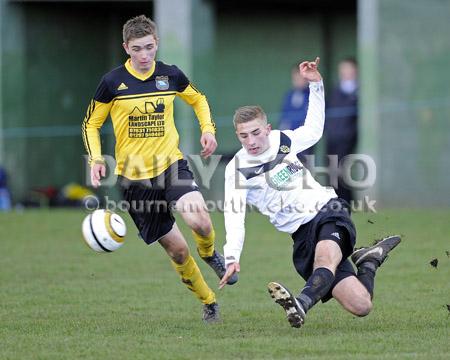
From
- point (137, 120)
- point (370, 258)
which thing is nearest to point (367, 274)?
point (370, 258)

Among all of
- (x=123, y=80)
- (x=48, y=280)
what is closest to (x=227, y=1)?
(x=48, y=280)

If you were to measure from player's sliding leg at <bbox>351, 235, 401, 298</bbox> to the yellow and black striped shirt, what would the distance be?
4.74 feet

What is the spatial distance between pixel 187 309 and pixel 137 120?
1.60 meters

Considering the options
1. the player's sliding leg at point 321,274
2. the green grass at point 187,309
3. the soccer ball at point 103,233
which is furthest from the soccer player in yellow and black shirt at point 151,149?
the player's sliding leg at point 321,274

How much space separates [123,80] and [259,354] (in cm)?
256

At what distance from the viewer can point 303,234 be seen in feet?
23.6

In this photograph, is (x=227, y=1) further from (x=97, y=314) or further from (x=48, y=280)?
(x=97, y=314)

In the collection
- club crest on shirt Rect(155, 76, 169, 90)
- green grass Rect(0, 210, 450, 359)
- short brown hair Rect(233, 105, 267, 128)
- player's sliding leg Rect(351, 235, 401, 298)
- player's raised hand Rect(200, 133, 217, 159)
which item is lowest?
green grass Rect(0, 210, 450, 359)

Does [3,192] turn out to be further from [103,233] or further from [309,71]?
[309,71]

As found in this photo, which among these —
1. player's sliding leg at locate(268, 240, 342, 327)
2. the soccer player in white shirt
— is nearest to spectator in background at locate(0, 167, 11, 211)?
the soccer player in white shirt

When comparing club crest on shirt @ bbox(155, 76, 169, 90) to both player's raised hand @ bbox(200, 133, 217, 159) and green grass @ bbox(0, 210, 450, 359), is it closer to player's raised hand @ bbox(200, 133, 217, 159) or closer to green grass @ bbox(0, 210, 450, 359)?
player's raised hand @ bbox(200, 133, 217, 159)

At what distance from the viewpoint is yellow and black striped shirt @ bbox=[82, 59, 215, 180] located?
7.67 meters

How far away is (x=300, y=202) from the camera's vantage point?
716 centimetres

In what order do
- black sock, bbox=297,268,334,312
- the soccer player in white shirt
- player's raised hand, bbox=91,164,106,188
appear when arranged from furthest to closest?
player's raised hand, bbox=91,164,106,188 → the soccer player in white shirt → black sock, bbox=297,268,334,312
